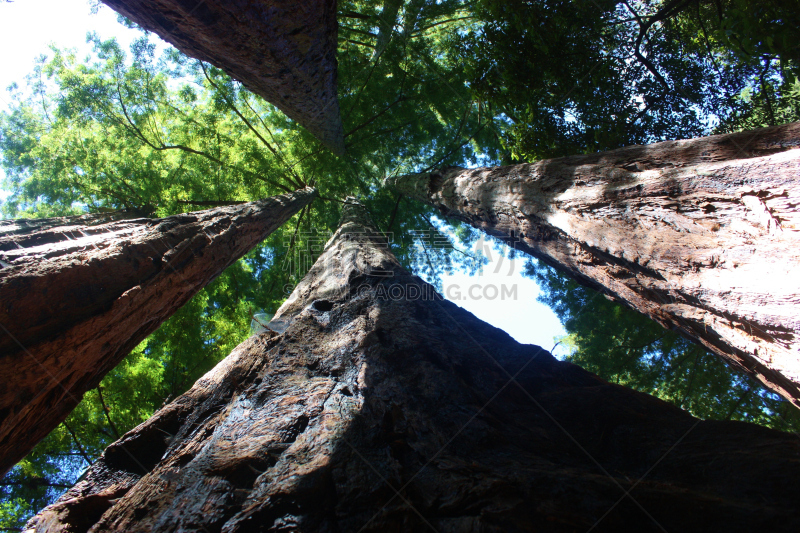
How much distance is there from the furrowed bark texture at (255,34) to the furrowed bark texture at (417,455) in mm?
2502

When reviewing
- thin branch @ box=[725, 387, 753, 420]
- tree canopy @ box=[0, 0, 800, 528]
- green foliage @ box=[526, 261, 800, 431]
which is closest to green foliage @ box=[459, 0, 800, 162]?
tree canopy @ box=[0, 0, 800, 528]

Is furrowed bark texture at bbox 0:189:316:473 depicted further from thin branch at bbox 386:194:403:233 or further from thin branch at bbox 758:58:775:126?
thin branch at bbox 386:194:403:233

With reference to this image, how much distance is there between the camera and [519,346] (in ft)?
7.83

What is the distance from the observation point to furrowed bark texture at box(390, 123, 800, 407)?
127 cm

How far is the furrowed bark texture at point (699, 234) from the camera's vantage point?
50.0 inches

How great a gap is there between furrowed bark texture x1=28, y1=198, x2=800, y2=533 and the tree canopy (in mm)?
3313

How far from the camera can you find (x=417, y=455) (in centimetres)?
125

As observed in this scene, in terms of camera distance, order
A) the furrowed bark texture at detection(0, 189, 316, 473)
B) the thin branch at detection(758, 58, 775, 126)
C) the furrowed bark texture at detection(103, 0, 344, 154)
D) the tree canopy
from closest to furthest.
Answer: the furrowed bark texture at detection(0, 189, 316, 473) → the furrowed bark texture at detection(103, 0, 344, 154) → the thin branch at detection(758, 58, 775, 126) → the tree canopy

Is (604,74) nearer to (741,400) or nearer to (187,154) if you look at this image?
(741,400)

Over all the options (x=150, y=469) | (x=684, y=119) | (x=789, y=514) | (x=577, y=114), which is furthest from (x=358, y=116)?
(x=789, y=514)

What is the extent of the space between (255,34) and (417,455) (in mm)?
3350

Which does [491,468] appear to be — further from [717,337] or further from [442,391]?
[717,337]

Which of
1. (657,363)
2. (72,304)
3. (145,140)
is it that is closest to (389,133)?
(145,140)

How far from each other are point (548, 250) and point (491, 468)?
212cm
